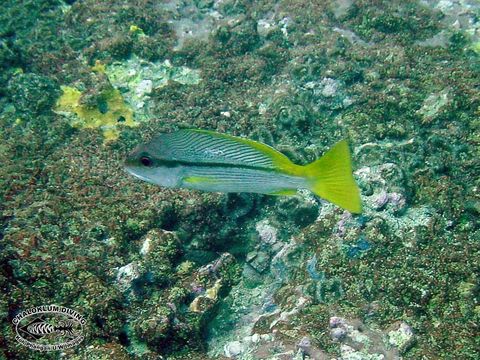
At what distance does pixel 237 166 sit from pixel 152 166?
2.05ft

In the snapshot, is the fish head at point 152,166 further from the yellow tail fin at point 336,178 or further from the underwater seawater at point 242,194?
the yellow tail fin at point 336,178

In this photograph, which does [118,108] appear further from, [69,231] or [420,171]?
[420,171]

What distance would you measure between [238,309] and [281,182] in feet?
7.95

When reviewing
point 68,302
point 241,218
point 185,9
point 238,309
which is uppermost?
point 185,9

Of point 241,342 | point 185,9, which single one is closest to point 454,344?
point 241,342

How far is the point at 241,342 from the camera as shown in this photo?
3963mm

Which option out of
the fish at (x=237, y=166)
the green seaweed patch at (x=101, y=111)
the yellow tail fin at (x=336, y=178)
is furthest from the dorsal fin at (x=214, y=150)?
the green seaweed patch at (x=101, y=111)

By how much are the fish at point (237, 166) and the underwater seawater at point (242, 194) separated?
0.04 feet

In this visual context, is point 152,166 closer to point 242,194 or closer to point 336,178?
point 336,178

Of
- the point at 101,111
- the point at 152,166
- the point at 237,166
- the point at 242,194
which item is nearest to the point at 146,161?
the point at 152,166

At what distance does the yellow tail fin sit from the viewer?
2656mm

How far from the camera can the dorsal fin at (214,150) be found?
102 inches

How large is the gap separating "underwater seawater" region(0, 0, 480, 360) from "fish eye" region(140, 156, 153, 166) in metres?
0.03

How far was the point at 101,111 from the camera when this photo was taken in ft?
20.7
